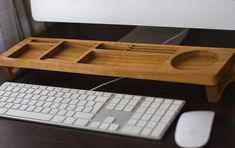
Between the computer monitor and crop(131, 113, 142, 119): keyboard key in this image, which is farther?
the computer monitor

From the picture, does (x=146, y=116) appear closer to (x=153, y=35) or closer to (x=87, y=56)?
(x=87, y=56)

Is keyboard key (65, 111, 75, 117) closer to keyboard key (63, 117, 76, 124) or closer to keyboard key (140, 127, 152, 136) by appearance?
keyboard key (63, 117, 76, 124)

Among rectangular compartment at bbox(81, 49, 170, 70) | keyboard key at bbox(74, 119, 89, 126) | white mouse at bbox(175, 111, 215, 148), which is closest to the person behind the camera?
white mouse at bbox(175, 111, 215, 148)

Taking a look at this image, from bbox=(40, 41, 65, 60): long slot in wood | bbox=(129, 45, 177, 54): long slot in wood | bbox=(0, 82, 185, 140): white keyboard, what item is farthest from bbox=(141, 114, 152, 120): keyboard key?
bbox=(40, 41, 65, 60): long slot in wood

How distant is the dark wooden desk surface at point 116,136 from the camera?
2.34ft

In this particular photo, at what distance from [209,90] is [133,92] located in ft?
0.55

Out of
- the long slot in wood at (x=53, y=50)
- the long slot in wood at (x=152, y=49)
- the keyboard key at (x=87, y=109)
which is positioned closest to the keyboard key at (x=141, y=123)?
the keyboard key at (x=87, y=109)

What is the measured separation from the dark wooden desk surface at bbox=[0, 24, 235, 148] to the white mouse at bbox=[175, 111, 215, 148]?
0.02 meters

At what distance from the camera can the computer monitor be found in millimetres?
860

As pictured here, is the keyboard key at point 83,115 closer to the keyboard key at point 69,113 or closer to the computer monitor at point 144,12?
the keyboard key at point 69,113

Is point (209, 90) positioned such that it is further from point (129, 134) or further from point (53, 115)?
point (53, 115)

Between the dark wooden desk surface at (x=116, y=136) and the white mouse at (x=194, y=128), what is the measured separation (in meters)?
0.02

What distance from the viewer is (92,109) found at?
2.65 ft

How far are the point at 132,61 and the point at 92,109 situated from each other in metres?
0.16
